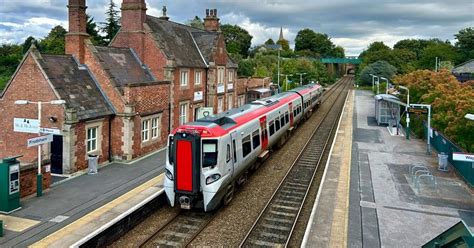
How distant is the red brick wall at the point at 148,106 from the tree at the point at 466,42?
78.7 m

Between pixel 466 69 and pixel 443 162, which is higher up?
pixel 466 69

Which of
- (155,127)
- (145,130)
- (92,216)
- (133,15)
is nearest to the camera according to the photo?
(92,216)

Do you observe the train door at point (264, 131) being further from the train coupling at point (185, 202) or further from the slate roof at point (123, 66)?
the slate roof at point (123, 66)

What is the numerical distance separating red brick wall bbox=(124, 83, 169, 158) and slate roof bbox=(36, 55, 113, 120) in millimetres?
1419

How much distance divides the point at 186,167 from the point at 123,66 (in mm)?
12775

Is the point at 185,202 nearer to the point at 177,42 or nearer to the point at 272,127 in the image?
the point at 272,127

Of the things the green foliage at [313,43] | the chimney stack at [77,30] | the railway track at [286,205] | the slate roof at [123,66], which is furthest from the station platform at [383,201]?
the green foliage at [313,43]

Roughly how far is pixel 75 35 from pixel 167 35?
8846 mm

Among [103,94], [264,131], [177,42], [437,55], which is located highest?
[437,55]

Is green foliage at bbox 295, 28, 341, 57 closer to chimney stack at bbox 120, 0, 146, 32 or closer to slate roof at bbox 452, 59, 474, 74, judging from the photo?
slate roof at bbox 452, 59, 474, 74

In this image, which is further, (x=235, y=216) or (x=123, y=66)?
(x=123, y=66)

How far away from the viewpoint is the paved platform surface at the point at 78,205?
36.8 ft

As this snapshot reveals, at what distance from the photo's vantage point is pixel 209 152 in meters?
13.0

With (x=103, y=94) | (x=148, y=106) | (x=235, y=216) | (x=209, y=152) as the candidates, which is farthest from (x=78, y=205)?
(x=148, y=106)
